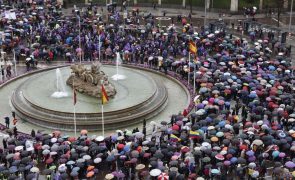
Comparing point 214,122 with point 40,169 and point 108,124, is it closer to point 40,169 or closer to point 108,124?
point 108,124

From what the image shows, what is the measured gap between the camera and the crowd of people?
107 ft

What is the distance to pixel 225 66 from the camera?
4984 centimetres

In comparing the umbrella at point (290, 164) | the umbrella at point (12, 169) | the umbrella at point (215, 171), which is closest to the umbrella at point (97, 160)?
the umbrella at point (12, 169)

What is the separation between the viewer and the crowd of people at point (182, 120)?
32.5 meters

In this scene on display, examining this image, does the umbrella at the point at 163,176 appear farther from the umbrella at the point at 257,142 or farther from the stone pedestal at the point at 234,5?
the stone pedestal at the point at 234,5

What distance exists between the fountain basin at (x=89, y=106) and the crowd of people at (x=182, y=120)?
5.10 ft

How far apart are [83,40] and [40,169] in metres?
27.7

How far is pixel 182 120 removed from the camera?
127 feet

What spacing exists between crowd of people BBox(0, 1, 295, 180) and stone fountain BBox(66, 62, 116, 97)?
5.29 m

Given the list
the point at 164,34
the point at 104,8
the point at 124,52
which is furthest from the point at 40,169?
the point at 104,8

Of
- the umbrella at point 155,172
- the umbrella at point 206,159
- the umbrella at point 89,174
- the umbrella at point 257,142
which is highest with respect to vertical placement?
the umbrella at point 257,142

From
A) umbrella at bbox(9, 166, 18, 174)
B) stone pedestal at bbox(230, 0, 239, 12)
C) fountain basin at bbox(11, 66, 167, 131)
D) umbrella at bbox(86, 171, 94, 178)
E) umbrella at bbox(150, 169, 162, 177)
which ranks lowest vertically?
umbrella at bbox(86, 171, 94, 178)

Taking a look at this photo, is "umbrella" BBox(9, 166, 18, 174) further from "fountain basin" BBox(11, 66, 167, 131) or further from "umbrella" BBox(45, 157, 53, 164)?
"fountain basin" BBox(11, 66, 167, 131)

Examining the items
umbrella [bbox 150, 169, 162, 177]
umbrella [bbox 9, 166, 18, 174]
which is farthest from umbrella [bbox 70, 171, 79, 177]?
umbrella [bbox 150, 169, 162, 177]
